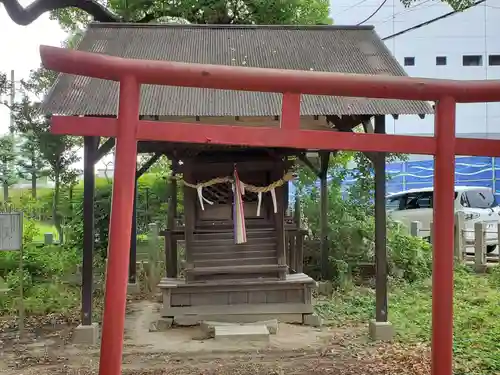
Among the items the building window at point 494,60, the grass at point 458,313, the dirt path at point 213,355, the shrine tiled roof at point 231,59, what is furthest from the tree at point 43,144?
the building window at point 494,60

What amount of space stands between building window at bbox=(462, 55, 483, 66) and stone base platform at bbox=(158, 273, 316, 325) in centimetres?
2393

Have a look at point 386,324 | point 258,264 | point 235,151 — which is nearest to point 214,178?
point 235,151

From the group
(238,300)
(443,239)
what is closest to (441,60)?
(238,300)

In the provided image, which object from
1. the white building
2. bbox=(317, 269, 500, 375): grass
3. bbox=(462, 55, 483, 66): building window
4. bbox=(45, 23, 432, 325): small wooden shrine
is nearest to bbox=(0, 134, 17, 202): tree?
bbox=(45, 23, 432, 325): small wooden shrine

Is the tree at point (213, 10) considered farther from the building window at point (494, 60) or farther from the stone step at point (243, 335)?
the building window at point (494, 60)

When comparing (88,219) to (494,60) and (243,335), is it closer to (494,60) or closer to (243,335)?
(243,335)

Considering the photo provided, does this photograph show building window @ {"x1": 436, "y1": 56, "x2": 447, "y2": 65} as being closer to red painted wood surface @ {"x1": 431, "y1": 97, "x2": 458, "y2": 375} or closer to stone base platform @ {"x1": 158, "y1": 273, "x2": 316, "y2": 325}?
stone base platform @ {"x1": 158, "y1": 273, "x2": 316, "y2": 325}

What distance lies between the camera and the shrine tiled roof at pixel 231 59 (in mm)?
6156

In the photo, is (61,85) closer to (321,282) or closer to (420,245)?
(321,282)

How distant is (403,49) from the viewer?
27047 mm

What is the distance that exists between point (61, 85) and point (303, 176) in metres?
7.63

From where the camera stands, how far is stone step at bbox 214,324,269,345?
674 cm

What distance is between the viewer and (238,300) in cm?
787

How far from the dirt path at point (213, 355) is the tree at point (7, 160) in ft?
24.8
